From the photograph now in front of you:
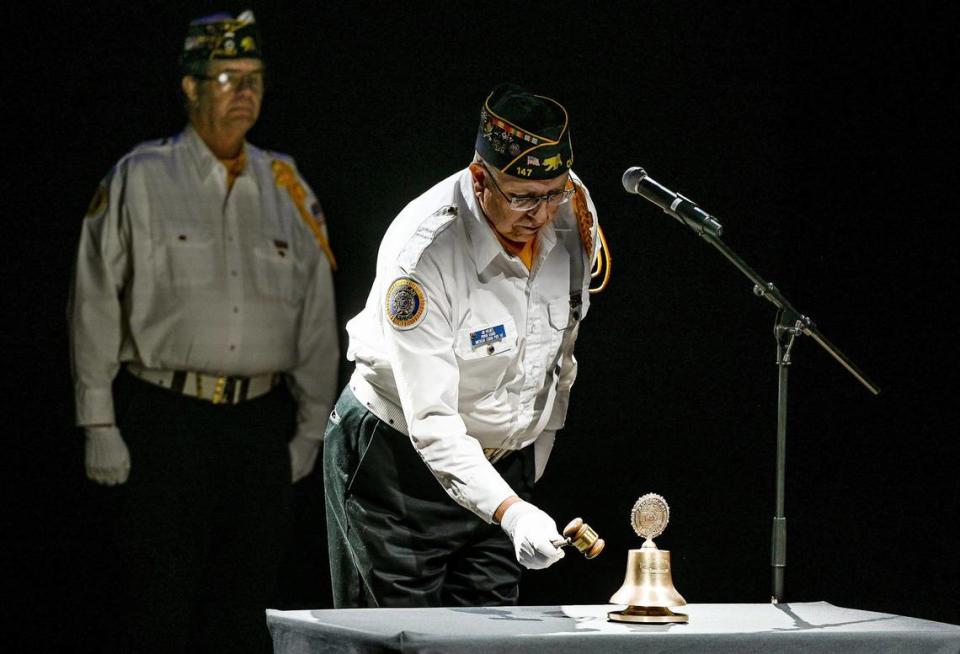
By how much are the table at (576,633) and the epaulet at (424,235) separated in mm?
628

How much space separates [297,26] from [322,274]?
649mm

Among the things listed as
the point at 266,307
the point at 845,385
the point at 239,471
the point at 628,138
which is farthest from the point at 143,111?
the point at 845,385

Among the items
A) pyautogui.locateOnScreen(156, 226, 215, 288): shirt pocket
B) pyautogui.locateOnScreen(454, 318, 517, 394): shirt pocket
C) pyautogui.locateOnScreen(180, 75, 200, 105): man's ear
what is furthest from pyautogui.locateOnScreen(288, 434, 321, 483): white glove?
pyautogui.locateOnScreen(454, 318, 517, 394): shirt pocket

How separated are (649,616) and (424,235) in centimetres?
81

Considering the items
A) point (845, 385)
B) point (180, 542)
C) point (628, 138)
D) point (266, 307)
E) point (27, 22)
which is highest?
point (27, 22)

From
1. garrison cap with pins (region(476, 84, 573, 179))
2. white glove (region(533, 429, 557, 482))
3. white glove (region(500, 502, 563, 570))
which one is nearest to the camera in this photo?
white glove (region(500, 502, 563, 570))

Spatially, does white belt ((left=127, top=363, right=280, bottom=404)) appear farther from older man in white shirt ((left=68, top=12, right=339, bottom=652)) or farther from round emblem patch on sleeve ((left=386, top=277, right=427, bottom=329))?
round emblem patch on sleeve ((left=386, top=277, right=427, bottom=329))

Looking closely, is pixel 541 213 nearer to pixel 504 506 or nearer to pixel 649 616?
pixel 504 506

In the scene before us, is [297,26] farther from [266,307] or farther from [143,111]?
[266,307]

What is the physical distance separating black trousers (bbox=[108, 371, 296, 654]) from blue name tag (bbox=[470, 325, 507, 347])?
1106 millimetres

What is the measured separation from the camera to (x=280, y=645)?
2.00 meters

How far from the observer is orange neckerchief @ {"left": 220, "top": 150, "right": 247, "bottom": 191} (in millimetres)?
3348

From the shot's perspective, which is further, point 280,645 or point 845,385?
point 845,385

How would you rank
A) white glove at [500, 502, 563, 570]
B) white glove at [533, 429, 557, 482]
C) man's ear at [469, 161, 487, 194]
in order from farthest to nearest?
white glove at [533, 429, 557, 482] → man's ear at [469, 161, 487, 194] → white glove at [500, 502, 563, 570]
